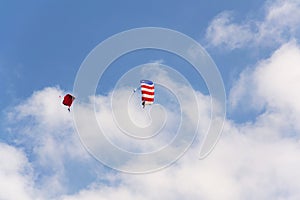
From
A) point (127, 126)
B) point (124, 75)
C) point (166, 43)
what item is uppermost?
point (166, 43)

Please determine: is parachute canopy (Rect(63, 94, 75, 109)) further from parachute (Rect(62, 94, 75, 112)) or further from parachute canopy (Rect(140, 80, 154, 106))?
parachute canopy (Rect(140, 80, 154, 106))

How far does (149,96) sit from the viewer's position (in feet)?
314

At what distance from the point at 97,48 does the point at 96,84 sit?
7.93 meters

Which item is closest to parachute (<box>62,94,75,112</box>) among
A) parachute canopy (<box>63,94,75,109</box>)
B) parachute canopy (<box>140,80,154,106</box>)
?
parachute canopy (<box>63,94,75,109</box>)

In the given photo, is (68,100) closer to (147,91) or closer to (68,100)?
(68,100)

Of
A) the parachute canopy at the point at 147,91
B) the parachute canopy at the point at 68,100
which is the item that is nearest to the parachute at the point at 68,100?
the parachute canopy at the point at 68,100

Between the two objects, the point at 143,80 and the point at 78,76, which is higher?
the point at 143,80

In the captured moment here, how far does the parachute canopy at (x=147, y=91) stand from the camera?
94562 mm

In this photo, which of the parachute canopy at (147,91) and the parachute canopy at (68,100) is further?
the parachute canopy at (68,100)

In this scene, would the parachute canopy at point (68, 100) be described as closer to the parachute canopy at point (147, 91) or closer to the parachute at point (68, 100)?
the parachute at point (68, 100)

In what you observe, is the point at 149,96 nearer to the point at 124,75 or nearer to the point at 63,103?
the point at 124,75

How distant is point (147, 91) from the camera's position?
9612cm

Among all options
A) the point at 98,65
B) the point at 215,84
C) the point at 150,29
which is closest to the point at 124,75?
the point at 98,65

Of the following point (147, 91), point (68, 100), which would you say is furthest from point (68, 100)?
point (147, 91)
